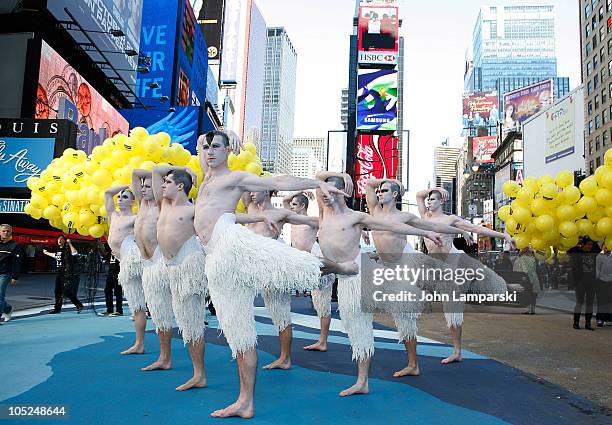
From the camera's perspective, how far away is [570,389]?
4.66 metres

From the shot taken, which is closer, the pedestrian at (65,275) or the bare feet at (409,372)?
the bare feet at (409,372)

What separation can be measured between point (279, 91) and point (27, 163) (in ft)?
641

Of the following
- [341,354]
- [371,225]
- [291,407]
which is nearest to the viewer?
[291,407]

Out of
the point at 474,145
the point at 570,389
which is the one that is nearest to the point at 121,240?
the point at 570,389

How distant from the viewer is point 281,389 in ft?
14.4

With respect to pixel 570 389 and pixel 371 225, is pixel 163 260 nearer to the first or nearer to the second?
pixel 371 225

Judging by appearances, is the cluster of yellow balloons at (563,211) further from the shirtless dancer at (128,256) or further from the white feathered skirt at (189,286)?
the shirtless dancer at (128,256)

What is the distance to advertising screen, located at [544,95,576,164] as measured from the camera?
170ft

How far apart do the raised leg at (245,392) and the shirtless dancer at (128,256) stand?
2.65m

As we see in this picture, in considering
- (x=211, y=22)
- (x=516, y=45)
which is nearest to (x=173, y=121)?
(x=211, y=22)

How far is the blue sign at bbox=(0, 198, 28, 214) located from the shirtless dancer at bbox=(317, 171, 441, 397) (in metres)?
8.64

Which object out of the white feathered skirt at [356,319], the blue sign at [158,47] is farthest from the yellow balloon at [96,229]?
the blue sign at [158,47]

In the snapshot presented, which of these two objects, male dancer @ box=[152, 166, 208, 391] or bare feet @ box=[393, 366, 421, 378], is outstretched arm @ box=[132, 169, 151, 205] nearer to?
male dancer @ box=[152, 166, 208, 391]

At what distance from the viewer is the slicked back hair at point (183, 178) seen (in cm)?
452
